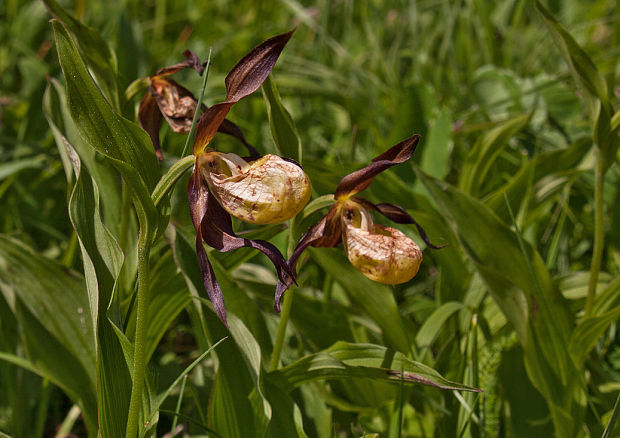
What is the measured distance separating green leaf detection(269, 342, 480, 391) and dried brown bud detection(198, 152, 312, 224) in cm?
31

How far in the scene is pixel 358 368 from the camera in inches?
35.1

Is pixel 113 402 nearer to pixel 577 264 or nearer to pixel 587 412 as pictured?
pixel 587 412

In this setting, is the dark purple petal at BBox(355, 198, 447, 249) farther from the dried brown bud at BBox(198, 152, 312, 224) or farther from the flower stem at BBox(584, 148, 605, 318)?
the flower stem at BBox(584, 148, 605, 318)

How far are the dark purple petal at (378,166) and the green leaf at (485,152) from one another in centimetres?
76

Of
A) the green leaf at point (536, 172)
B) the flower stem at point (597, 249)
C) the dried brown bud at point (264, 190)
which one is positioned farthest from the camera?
the green leaf at point (536, 172)

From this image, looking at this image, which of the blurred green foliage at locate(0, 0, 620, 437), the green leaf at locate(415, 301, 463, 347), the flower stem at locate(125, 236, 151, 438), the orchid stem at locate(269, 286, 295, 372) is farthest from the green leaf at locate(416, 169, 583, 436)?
the flower stem at locate(125, 236, 151, 438)

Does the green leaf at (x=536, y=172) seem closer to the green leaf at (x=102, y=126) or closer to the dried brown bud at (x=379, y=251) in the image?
the dried brown bud at (x=379, y=251)

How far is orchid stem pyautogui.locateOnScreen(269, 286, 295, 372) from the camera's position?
3.13 feet

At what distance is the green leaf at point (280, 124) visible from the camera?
90cm

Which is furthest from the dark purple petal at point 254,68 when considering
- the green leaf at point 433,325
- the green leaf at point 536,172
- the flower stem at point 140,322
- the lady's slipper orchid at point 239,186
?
the green leaf at point 536,172

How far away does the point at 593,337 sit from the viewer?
43.0 inches

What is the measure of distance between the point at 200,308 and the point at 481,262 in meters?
0.55

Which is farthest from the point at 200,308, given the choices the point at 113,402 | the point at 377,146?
the point at 377,146

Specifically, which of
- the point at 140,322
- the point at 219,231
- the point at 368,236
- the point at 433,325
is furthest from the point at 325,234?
the point at 433,325
